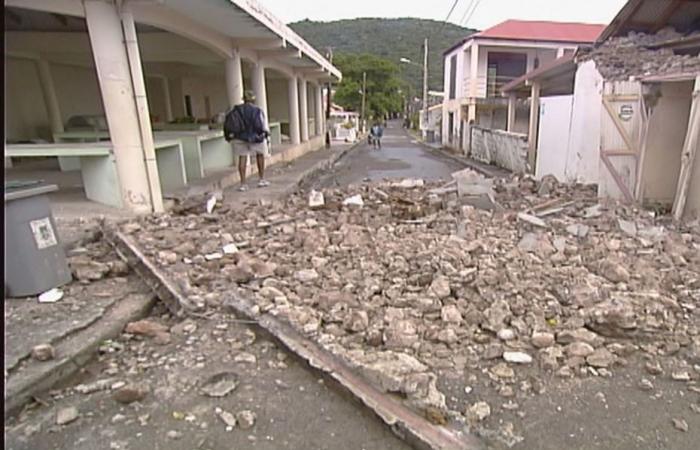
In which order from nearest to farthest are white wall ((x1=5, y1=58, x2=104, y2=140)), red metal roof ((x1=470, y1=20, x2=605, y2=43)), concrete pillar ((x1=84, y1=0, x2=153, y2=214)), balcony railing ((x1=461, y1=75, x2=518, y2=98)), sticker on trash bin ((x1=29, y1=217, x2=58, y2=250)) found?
sticker on trash bin ((x1=29, y1=217, x2=58, y2=250)) → concrete pillar ((x1=84, y1=0, x2=153, y2=214)) → white wall ((x1=5, y1=58, x2=104, y2=140)) → red metal roof ((x1=470, y1=20, x2=605, y2=43)) → balcony railing ((x1=461, y1=75, x2=518, y2=98))

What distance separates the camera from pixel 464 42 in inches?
816

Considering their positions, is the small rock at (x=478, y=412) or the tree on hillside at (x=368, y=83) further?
the tree on hillside at (x=368, y=83)

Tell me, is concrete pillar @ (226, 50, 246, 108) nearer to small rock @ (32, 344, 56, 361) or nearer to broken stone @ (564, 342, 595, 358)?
small rock @ (32, 344, 56, 361)

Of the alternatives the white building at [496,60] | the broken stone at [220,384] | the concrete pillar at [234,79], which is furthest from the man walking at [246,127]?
the white building at [496,60]

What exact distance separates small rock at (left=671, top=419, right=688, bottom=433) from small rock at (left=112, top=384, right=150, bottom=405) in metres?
2.69

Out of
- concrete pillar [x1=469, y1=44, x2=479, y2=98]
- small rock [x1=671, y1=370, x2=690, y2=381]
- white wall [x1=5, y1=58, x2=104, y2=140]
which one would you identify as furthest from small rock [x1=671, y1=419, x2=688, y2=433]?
concrete pillar [x1=469, y1=44, x2=479, y2=98]

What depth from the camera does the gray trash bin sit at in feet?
9.80

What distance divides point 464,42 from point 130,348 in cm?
2123

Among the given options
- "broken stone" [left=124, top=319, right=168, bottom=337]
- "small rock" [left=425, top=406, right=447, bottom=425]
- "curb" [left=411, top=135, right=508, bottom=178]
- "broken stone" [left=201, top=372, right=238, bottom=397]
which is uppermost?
"broken stone" [left=124, top=319, right=168, bottom=337]

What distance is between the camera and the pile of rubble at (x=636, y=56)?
6422mm

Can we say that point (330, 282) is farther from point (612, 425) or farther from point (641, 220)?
point (641, 220)

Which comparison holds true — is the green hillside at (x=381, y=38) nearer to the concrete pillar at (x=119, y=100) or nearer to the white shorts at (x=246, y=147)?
the white shorts at (x=246, y=147)

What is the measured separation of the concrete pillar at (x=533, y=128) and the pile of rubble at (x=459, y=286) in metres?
5.95

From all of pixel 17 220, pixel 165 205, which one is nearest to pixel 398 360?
pixel 17 220
